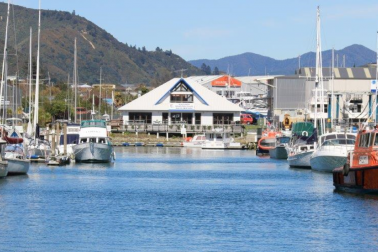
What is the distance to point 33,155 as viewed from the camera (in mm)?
75812

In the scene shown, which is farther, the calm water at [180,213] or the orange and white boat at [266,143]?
the orange and white boat at [266,143]

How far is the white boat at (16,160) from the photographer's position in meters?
59.3

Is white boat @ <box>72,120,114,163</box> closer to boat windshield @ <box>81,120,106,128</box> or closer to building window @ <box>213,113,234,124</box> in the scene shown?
boat windshield @ <box>81,120,106,128</box>

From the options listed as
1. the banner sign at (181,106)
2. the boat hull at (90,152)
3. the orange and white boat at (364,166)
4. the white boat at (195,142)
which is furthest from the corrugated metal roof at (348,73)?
the orange and white boat at (364,166)

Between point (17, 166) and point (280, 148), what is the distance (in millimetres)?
42015

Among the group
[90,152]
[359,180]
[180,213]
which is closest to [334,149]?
[359,180]

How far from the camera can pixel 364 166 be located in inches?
1800

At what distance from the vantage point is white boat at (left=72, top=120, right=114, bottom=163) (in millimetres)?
78688

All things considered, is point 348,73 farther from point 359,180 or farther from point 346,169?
point 359,180

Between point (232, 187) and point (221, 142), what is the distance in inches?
2682

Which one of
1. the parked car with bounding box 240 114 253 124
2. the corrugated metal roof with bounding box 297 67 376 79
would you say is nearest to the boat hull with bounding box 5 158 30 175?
the corrugated metal roof with bounding box 297 67 376 79

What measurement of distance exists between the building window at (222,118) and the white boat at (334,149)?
68926 mm

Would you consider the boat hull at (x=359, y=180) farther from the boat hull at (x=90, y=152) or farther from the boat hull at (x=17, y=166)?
the boat hull at (x=90, y=152)

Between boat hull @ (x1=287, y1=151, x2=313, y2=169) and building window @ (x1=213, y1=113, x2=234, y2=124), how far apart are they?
5909 cm
